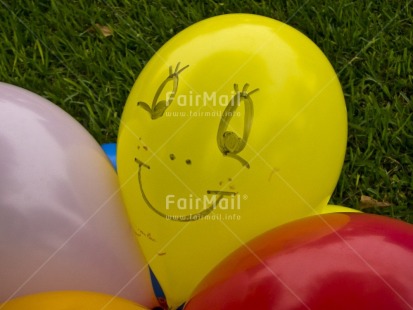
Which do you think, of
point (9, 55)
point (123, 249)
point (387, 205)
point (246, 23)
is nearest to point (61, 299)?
point (123, 249)

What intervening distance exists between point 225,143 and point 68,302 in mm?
413

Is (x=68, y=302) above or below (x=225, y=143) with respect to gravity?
below

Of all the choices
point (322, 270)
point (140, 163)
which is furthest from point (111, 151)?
point (322, 270)

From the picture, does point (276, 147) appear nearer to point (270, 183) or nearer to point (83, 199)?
point (270, 183)

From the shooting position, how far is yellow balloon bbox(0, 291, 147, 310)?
1.32 meters

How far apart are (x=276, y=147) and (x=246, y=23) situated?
29cm

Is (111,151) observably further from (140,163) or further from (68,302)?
(68,302)

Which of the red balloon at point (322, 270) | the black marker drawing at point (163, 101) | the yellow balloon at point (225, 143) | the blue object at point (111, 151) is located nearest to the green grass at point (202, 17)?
the blue object at point (111, 151)

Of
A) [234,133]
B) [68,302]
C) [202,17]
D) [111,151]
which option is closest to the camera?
[68,302]

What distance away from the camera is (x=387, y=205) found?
2.28 m

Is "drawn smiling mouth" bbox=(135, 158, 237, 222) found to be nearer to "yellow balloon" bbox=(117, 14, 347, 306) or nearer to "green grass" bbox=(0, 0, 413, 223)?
"yellow balloon" bbox=(117, 14, 347, 306)

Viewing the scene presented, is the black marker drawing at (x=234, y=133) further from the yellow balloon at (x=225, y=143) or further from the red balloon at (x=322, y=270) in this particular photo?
the red balloon at (x=322, y=270)

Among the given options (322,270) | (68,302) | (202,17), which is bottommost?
(202,17)

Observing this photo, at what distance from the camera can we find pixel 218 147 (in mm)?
1443
